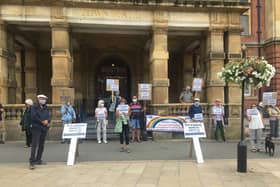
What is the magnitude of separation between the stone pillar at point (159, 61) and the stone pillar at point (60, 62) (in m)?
3.79

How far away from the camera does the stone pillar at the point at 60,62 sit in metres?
14.5

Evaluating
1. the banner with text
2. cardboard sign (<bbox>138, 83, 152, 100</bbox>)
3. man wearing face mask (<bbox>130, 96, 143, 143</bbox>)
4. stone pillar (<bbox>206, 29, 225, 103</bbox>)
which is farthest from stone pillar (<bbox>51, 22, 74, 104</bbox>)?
stone pillar (<bbox>206, 29, 225, 103</bbox>)

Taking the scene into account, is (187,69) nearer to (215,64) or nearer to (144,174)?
(215,64)

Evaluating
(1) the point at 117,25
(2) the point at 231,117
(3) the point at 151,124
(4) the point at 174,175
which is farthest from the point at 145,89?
(4) the point at 174,175

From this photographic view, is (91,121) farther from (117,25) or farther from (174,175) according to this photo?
(174,175)

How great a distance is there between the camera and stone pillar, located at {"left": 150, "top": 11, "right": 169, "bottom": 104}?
49.7 ft

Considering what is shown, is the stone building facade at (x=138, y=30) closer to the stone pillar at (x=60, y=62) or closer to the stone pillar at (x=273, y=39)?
the stone pillar at (x=60, y=62)

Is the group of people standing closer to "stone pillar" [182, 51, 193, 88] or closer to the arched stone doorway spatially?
"stone pillar" [182, 51, 193, 88]

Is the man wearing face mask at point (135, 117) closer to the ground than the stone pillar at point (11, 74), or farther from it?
closer to the ground

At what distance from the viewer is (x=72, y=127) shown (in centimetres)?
997

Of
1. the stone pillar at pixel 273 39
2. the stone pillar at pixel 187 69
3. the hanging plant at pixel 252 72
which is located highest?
the stone pillar at pixel 273 39

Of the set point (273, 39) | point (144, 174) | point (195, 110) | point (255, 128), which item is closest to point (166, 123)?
point (195, 110)

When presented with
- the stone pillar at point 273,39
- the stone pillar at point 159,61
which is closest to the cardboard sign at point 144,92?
the stone pillar at point 159,61

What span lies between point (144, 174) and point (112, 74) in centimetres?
1519
